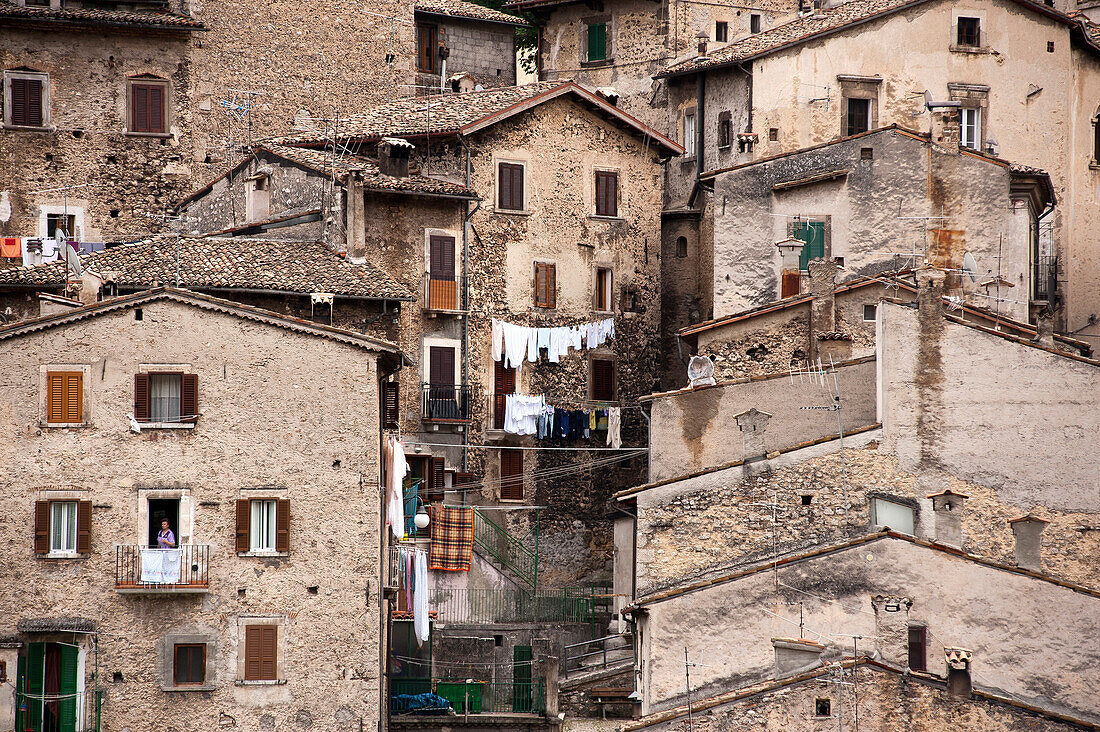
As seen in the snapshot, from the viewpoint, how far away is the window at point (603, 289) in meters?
49.2

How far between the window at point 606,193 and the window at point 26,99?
1471 centimetres

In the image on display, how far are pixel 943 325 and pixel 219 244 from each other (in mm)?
17889

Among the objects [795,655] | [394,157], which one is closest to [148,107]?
[394,157]

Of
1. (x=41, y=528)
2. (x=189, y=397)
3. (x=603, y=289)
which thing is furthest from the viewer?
(x=603, y=289)

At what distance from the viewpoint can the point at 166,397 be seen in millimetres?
36031

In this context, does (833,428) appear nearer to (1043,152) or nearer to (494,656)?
(494,656)

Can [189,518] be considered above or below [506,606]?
above

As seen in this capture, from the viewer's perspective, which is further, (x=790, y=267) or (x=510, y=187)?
(x=510, y=187)

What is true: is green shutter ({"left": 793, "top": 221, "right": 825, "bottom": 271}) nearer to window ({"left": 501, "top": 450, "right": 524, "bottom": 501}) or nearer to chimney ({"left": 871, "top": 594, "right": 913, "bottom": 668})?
window ({"left": 501, "top": 450, "right": 524, "bottom": 501})

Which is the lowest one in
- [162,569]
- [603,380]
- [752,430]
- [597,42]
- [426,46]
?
[162,569]

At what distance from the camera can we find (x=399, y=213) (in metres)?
45.7

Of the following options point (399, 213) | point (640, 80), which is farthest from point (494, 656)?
point (640, 80)

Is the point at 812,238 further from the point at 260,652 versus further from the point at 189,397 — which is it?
the point at 260,652

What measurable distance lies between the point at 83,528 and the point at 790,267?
16207mm
